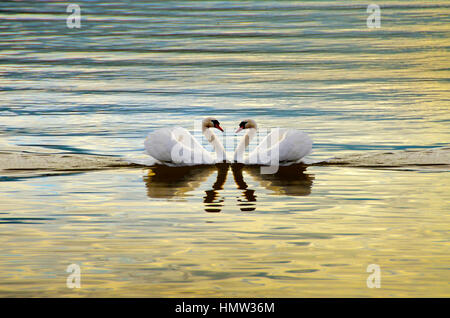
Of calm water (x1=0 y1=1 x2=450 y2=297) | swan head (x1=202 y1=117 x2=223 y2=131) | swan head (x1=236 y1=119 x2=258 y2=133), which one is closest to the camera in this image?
calm water (x1=0 y1=1 x2=450 y2=297)

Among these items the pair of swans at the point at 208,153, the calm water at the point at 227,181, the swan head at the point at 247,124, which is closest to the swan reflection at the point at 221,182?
the calm water at the point at 227,181

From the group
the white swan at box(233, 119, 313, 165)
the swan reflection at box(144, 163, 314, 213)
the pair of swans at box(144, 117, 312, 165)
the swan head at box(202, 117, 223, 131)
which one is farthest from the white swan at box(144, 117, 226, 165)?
the swan head at box(202, 117, 223, 131)

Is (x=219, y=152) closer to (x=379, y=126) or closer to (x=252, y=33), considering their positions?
(x=379, y=126)

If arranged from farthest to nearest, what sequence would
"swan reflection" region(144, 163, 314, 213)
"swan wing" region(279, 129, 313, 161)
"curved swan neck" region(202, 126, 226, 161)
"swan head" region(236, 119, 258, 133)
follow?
1. "swan head" region(236, 119, 258, 133)
2. "curved swan neck" region(202, 126, 226, 161)
3. "swan wing" region(279, 129, 313, 161)
4. "swan reflection" region(144, 163, 314, 213)

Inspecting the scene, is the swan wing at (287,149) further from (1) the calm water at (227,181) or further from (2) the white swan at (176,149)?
(2) the white swan at (176,149)

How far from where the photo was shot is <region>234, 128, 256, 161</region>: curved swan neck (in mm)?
15331

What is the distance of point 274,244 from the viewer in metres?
Result: 10.0

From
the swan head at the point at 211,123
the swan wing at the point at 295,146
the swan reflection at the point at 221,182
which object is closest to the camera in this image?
the swan reflection at the point at 221,182

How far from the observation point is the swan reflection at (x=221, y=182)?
12.6 m

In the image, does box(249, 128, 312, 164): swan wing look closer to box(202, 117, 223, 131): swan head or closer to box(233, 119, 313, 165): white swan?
box(233, 119, 313, 165): white swan

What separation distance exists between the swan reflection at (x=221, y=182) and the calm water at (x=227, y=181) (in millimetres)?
41

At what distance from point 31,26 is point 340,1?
81.5 feet

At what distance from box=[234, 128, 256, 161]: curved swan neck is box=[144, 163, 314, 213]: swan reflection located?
180mm

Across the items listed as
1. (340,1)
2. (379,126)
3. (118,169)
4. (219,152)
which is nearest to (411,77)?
(379,126)
